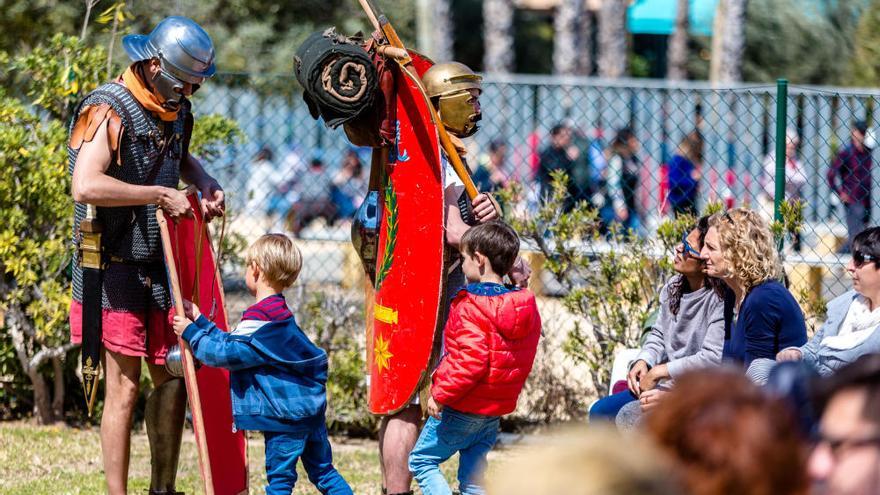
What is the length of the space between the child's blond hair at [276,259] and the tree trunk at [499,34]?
656 inches

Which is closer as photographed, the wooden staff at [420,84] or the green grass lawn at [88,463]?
the wooden staff at [420,84]

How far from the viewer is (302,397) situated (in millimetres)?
4250

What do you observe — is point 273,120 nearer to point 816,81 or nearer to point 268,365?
point 268,365

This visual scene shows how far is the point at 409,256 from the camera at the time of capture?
448 centimetres

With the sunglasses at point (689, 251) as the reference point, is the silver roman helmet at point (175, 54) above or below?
above

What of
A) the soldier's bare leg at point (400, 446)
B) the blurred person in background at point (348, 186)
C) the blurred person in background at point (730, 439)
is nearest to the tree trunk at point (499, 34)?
the blurred person in background at point (348, 186)

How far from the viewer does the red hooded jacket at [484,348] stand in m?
4.20

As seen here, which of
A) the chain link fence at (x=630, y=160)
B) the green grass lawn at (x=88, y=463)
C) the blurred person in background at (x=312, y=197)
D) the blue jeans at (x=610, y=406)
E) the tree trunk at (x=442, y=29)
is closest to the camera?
the blue jeans at (x=610, y=406)

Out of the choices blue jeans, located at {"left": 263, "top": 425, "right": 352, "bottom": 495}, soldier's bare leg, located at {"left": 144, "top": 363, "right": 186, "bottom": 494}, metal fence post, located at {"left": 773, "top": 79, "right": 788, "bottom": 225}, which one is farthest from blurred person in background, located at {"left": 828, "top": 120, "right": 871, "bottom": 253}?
soldier's bare leg, located at {"left": 144, "top": 363, "right": 186, "bottom": 494}

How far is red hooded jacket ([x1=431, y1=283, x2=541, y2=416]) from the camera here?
4203mm

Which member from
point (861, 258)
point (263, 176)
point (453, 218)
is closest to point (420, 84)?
point (453, 218)

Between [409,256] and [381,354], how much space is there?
39cm

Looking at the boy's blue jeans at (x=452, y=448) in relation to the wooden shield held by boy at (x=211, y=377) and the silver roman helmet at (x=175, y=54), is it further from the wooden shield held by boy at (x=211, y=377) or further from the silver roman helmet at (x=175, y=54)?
the silver roman helmet at (x=175, y=54)

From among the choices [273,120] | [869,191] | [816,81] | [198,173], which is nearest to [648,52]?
[816,81]
